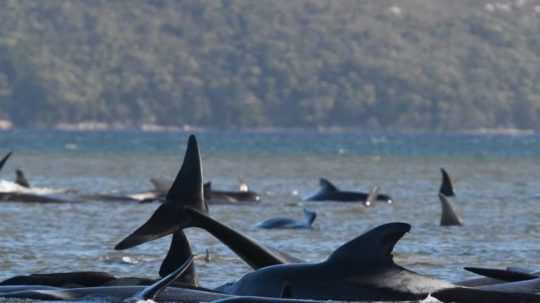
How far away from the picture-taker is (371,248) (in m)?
18.2

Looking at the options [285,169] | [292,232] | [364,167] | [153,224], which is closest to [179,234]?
[153,224]

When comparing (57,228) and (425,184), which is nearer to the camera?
(57,228)

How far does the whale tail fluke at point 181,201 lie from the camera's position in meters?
19.9

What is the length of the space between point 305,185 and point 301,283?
44104mm

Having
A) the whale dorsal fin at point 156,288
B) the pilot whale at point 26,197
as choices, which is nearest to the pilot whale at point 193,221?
the whale dorsal fin at point 156,288

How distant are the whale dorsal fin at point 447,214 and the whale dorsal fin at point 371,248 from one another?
663 inches

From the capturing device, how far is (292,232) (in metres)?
33.6

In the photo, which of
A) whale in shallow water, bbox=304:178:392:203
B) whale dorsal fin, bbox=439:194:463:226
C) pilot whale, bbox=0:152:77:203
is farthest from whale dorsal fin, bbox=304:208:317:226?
whale in shallow water, bbox=304:178:392:203

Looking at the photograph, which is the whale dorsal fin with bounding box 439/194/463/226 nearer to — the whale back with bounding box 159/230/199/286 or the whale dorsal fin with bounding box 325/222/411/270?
the whale back with bounding box 159/230/199/286

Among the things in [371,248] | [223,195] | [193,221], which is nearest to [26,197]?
[223,195]

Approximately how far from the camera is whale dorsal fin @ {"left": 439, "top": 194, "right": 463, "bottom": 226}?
35.3m

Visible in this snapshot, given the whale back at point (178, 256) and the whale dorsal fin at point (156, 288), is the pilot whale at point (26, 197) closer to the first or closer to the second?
the whale back at point (178, 256)

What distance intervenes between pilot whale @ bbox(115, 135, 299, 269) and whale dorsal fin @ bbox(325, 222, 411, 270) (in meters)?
1.52

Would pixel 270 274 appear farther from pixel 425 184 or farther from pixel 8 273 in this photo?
pixel 425 184
